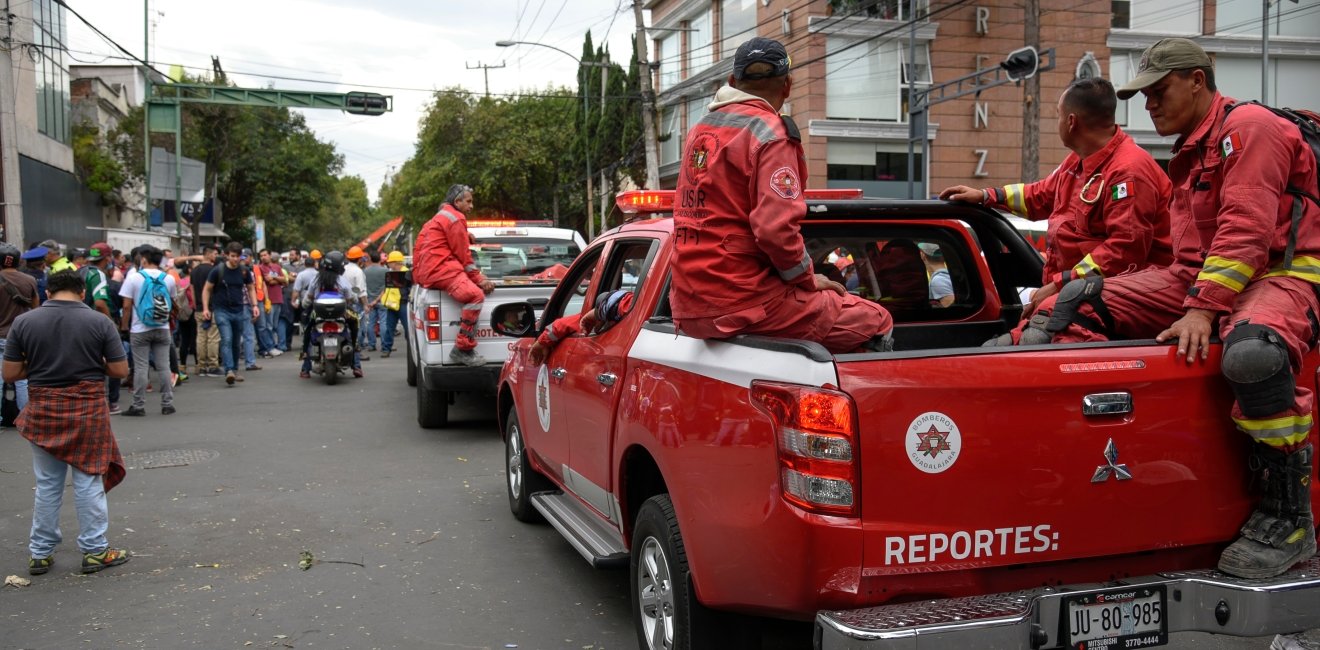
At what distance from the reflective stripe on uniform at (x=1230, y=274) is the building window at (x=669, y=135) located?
123ft

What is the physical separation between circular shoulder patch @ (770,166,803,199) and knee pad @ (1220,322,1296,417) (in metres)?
1.44

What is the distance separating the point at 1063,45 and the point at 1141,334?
3054 centimetres

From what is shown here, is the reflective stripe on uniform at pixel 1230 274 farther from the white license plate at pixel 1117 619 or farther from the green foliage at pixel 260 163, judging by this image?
the green foliage at pixel 260 163

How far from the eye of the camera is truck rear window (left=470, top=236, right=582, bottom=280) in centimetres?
Answer: 1148

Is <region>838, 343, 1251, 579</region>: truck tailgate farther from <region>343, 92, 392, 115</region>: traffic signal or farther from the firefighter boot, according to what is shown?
<region>343, 92, 392, 115</region>: traffic signal

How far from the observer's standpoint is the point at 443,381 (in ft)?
31.3

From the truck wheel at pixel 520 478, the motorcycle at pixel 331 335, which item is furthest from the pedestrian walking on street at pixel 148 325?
the truck wheel at pixel 520 478

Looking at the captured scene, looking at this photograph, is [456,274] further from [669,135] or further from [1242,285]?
[669,135]

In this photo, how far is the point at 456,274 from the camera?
31.3 feet

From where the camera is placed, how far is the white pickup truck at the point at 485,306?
959cm

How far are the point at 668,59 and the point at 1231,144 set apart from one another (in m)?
39.7

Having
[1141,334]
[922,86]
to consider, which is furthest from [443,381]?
[922,86]

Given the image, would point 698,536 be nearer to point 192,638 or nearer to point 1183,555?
point 1183,555

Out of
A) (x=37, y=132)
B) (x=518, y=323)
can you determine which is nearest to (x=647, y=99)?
(x=37, y=132)
